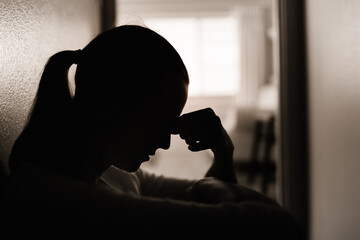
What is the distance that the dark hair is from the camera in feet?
2.08

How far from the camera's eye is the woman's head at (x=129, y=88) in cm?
64

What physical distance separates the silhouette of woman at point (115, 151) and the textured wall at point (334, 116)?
20.6 inches

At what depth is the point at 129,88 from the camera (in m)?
0.64

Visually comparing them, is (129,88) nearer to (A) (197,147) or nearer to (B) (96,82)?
(B) (96,82)

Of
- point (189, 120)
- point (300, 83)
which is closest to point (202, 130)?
point (189, 120)

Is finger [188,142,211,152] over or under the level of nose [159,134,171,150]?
under

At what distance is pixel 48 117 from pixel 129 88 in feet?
0.56

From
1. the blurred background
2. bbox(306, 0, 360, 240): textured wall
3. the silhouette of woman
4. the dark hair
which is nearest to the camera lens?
the silhouette of woman

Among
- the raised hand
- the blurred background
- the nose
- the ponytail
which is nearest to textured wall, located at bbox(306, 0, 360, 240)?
the blurred background

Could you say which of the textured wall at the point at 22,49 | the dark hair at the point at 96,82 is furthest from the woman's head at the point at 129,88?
the textured wall at the point at 22,49

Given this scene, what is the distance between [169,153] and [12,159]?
17.3 feet

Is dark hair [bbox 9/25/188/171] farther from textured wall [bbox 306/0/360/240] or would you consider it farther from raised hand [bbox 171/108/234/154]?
textured wall [bbox 306/0/360/240]

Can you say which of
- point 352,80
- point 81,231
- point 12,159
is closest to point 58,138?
point 12,159

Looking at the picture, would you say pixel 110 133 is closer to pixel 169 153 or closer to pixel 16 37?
pixel 16 37
